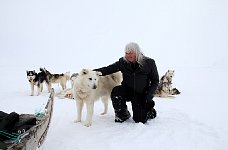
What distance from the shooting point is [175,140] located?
12.0 feet

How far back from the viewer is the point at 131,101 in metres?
4.63

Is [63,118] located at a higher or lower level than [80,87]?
lower

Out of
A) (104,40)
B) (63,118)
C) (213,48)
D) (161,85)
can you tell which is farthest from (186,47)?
(63,118)

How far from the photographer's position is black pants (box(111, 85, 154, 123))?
4.53 m

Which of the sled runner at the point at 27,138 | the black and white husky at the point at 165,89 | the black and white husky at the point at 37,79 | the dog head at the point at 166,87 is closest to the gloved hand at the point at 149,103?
the sled runner at the point at 27,138

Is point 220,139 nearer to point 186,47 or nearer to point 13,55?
point 13,55

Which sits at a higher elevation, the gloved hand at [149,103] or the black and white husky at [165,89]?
the gloved hand at [149,103]

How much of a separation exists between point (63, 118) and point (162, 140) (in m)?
1.95

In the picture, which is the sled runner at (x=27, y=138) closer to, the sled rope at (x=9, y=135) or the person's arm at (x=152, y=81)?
the sled rope at (x=9, y=135)

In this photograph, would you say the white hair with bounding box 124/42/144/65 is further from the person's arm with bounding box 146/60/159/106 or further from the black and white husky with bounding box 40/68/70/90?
the black and white husky with bounding box 40/68/70/90

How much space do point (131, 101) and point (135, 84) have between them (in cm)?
29

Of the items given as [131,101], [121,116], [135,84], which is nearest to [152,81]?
[135,84]

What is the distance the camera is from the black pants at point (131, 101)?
4527 mm

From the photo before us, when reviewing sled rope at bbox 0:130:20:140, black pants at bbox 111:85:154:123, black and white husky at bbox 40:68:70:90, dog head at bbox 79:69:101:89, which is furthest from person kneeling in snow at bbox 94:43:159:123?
black and white husky at bbox 40:68:70:90
